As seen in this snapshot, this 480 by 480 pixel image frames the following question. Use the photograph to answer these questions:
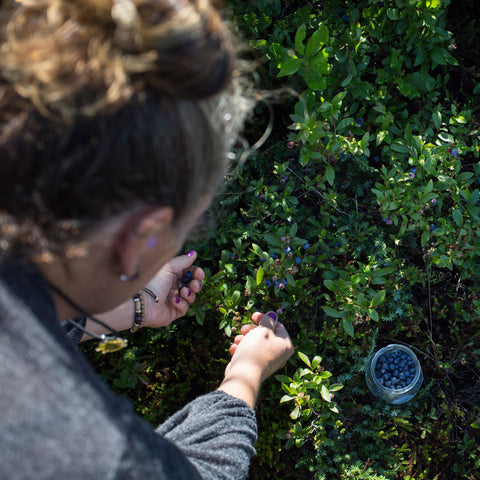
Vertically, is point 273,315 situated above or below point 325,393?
above

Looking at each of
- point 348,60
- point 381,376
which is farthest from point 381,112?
point 381,376

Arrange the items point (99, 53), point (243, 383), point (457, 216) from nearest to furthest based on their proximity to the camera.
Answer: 1. point (99, 53)
2. point (243, 383)
3. point (457, 216)

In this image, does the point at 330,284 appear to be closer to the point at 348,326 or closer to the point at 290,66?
the point at 348,326

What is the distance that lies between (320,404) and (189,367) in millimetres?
632

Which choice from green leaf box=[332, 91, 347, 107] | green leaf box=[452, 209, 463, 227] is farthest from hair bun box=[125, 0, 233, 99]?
green leaf box=[452, 209, 463, 227]

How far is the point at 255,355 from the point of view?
6.23 ft

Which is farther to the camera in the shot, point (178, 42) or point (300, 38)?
point (300, 38)

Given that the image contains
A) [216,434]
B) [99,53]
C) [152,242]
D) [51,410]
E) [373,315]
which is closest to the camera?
[99,53]

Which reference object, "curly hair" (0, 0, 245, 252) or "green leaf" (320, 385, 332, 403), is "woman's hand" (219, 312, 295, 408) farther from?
"curly hair" (0, 0, 245, 252)

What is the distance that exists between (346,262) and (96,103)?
1.67 metres

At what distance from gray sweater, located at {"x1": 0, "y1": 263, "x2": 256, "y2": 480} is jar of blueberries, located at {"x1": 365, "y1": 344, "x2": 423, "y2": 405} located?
1.28 meters

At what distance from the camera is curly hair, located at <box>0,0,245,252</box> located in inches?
28.9

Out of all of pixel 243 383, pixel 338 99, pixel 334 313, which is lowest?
pixel 334 313

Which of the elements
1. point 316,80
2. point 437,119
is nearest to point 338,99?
point 316,80
